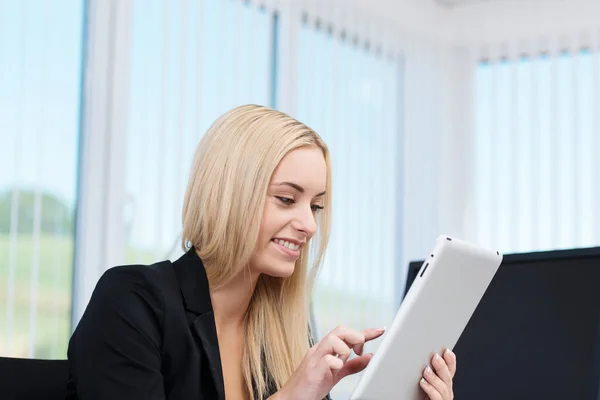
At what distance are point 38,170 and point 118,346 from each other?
1.32 metres

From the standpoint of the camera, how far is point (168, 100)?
9.99 feet

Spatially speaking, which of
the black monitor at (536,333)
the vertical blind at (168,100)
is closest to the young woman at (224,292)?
the black monitor at (536,333)

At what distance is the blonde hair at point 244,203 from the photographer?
5.08 ft

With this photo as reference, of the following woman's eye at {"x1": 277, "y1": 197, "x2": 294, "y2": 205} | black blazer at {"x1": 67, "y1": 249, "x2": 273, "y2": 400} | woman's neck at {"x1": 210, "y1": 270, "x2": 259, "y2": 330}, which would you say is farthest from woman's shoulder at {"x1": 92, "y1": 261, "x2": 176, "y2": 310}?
woman's eye at {"x1": 277, "y1": 197, "x2": 294, "y2": 205}

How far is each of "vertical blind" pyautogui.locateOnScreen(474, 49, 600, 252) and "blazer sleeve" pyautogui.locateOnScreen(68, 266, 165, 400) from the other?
119 inches

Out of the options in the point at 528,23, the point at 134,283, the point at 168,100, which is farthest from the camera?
the point at 528,23

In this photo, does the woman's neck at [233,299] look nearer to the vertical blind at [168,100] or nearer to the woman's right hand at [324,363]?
the woman's right hand at [324,363]

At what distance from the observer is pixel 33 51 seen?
2.61 metres

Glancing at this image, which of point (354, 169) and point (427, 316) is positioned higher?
point (354, 169)

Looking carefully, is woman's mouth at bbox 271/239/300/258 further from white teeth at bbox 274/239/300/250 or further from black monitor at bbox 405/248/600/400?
black monitor at bbox 405/248/600/400

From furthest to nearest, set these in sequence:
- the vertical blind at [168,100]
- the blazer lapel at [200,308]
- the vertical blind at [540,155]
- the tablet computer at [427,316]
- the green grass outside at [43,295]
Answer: the vertical blind at [540,155] → the vertical blind at [168,100] → the green grass outside at [43,295] → the blazer lapel at [200,308] → the tablet computer at [427,316]

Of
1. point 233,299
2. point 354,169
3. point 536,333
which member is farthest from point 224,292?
point 354,169

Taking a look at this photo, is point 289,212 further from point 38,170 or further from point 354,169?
point 354,169

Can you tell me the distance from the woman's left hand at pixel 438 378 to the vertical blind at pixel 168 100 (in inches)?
64.9
